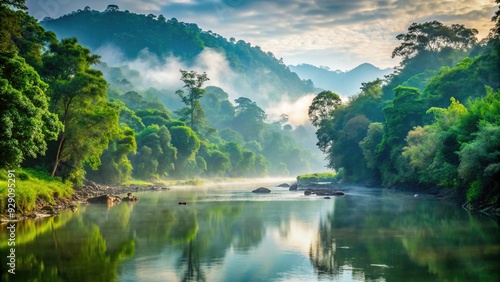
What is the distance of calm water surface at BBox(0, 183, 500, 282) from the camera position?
19.5 metres

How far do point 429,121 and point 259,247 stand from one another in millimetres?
60072

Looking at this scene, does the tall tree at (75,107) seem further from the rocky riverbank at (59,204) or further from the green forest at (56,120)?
the rocky riverbank at (59,204)

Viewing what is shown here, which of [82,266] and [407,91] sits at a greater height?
[407,91]

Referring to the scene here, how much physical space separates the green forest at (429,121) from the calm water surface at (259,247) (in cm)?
684

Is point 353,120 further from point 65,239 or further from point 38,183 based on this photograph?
point 65,239

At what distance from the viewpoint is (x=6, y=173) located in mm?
40906

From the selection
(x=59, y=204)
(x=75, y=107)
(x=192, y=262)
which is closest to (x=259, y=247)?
(x=192, y=262)

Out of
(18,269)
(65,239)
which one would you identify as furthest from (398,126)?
(18,269)

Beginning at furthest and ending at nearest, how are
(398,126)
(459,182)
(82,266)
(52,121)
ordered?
1. (398,126)
2. (459,182)
3. (52,121)
4. (82,266)

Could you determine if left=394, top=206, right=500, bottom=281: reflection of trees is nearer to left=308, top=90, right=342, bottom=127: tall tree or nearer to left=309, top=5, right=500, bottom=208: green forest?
left=309, top=5, right=500, bottom=208: green forest

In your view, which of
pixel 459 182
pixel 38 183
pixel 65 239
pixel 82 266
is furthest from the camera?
pixel 459 182

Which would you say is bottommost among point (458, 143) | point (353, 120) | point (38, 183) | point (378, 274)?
point (378, 274)

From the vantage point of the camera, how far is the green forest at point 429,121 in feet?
142

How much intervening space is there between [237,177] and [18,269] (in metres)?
142
